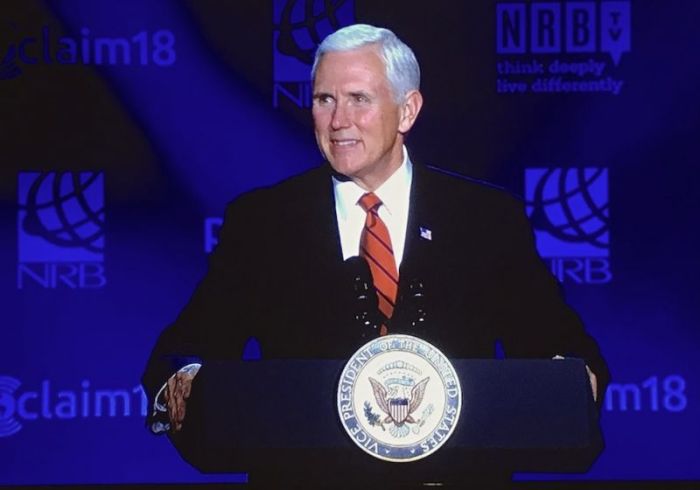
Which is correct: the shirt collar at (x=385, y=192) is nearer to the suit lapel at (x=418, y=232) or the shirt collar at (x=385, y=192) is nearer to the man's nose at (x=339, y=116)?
the suit lapel at (x=418, y=232)

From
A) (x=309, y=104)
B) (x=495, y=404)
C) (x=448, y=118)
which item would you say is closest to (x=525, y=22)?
(x=448, y=118)

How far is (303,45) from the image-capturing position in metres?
4.09

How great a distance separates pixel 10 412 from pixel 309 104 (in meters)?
1.55

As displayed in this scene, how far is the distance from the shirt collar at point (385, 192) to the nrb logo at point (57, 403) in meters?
1.91

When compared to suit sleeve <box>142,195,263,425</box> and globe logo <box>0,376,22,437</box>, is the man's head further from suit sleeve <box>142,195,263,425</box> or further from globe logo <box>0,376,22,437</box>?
globe logo <box>0,376,22,437</box>

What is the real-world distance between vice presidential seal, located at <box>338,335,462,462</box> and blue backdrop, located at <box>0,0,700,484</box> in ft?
7.91

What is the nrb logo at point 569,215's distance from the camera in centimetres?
407

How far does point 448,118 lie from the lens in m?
4.09

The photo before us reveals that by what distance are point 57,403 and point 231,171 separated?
3.43 ft

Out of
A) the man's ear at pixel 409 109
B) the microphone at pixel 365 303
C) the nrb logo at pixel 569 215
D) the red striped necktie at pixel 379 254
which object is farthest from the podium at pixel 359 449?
the nrb logo at pixel 569 215

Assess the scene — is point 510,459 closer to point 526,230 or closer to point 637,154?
point 526,230

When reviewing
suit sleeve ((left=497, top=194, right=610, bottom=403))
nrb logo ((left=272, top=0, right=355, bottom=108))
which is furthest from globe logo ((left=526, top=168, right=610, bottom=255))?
suit sleeve ((left=497, top=194, right=610, bottom=403))

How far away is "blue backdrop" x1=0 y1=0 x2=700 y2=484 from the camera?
408 cm

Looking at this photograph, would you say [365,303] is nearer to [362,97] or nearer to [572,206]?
[362,97]
